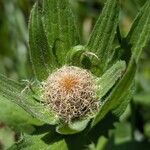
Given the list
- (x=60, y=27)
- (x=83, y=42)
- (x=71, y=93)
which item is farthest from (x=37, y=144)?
(x=83, y=42)

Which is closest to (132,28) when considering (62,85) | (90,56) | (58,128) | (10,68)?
(90,56)

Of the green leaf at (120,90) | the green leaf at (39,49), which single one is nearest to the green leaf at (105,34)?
the green leaf at (39,49)

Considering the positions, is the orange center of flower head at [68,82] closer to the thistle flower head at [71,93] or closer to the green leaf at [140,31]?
the thistle flower head at [71,93]

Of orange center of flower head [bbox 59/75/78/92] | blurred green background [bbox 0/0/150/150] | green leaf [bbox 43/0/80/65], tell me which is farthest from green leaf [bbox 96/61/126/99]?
blurred green background [bbox 0/0/150/150]

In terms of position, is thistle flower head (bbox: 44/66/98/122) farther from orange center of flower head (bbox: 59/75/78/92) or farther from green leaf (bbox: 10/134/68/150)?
green leaf (bbox: 10/134/68/150)

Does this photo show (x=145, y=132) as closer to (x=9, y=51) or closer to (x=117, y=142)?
(x=117, y=142)

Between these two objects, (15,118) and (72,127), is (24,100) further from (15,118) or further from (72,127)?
Result: (72,127)
